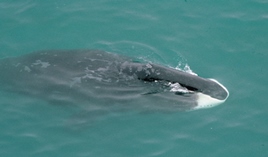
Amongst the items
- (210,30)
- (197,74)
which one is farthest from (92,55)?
(210,30)

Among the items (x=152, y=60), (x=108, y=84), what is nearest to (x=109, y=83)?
(x=108, y=84)

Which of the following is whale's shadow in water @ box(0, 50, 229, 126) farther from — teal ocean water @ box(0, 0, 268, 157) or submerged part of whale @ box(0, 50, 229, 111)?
teal ocean water @ box(0, 0, 268, 157)

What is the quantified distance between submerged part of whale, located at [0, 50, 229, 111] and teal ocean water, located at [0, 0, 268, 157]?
1.30ft

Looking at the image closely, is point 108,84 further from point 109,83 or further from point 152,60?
point 152,60

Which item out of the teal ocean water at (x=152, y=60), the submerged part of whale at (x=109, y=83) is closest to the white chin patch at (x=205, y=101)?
the submerged part of whale at (x=109, y=83)

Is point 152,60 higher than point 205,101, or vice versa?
point 152,60

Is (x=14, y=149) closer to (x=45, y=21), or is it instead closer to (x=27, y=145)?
(x=27, y=145)

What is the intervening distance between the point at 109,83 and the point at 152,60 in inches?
92.0

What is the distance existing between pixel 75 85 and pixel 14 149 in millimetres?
3401

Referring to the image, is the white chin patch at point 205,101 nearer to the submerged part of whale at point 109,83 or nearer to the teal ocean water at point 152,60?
the submerged part of whale at point 109,83

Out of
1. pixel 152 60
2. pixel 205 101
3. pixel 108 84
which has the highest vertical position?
pixel 152 60

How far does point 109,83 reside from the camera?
681 inches

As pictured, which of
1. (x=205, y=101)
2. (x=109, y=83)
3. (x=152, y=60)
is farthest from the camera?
(x=152, y=60)

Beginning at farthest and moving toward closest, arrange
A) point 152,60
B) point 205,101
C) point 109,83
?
point 152,60 → point 109,83 → point 205,101
